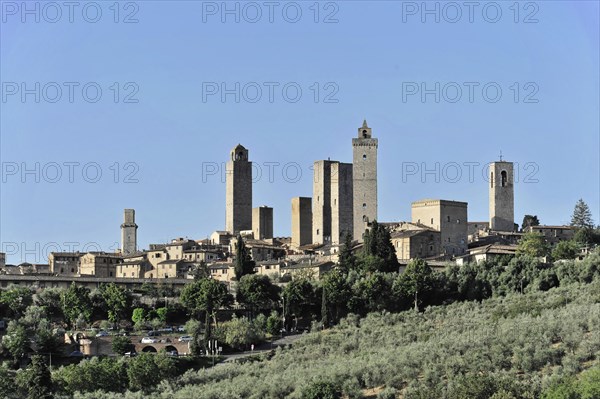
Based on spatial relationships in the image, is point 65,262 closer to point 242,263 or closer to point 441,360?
point 242,263

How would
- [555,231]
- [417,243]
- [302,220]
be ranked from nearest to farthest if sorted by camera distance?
1. [417,243]
2. [555,231]
3. [302,220]

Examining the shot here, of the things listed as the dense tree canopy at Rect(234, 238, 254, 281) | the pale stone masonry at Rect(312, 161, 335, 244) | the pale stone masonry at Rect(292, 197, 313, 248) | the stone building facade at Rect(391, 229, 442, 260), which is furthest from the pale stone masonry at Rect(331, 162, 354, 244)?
the dense tree canopy at Rect(234, 238, 254, 281)

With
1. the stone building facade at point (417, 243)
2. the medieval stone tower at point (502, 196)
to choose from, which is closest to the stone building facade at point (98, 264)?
the stone building facade at point (417, 243)

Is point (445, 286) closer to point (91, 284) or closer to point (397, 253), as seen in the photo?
point (397, 253)

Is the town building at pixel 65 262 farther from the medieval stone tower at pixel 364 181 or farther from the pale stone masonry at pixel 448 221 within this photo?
the pale stone masonry at pixel 448 221

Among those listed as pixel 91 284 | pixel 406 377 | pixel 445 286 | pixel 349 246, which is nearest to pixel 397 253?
pixel 349 246

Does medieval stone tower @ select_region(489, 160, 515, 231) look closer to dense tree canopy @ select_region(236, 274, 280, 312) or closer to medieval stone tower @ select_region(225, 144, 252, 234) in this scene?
medieval stone tower @ select_region(225, 144, 252, 234)

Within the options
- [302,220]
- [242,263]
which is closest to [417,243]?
[242,263]
